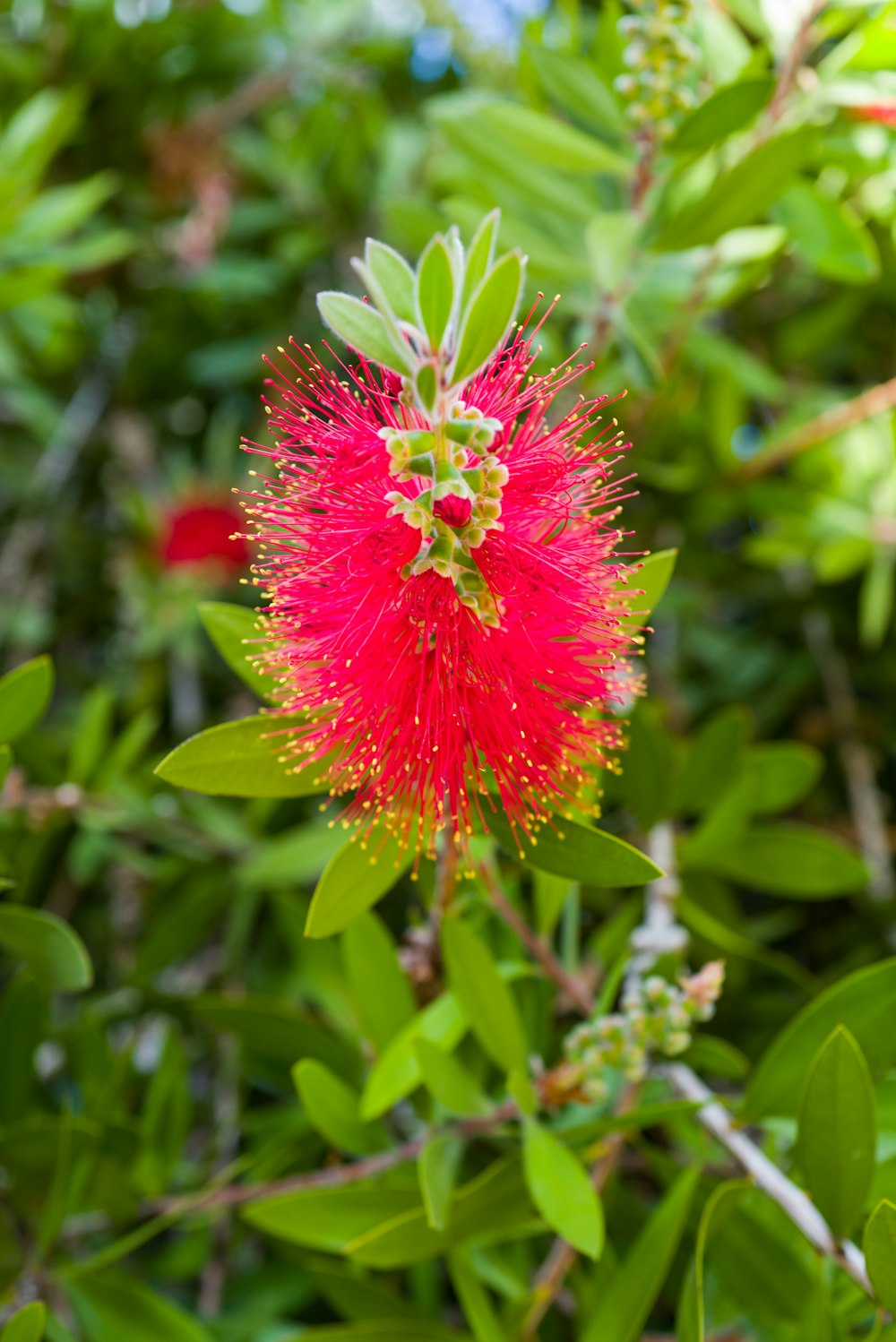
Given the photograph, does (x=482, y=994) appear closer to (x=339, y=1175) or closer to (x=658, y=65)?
(x=339, y=1175)

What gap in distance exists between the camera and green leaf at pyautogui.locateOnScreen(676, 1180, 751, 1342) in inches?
35.9

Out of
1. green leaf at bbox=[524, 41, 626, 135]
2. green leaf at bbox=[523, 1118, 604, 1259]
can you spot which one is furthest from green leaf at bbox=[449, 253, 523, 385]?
green leaf at bbox=[523, 1118, 604, 1259]

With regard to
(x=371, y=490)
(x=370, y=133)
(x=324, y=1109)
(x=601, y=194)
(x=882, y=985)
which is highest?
(x=370, y=133)

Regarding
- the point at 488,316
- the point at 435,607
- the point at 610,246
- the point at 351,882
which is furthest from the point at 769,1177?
the point at 610,246

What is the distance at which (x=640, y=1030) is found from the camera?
1061 millimetres

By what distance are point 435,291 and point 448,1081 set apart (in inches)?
30.4

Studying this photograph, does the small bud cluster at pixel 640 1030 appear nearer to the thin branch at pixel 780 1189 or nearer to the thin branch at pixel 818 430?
the thin branch at pixel 780 1189

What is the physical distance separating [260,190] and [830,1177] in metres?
2.64

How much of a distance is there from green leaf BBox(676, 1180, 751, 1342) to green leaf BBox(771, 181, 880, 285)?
3.50ft

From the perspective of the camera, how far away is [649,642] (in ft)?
6.70

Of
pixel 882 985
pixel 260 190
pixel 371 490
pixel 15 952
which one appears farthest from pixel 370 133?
pixel 882 985

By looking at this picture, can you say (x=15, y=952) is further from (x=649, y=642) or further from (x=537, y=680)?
(x=649, y=642)

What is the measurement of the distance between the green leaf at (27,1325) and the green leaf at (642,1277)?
545mm

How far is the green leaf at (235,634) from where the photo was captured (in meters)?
1.02
